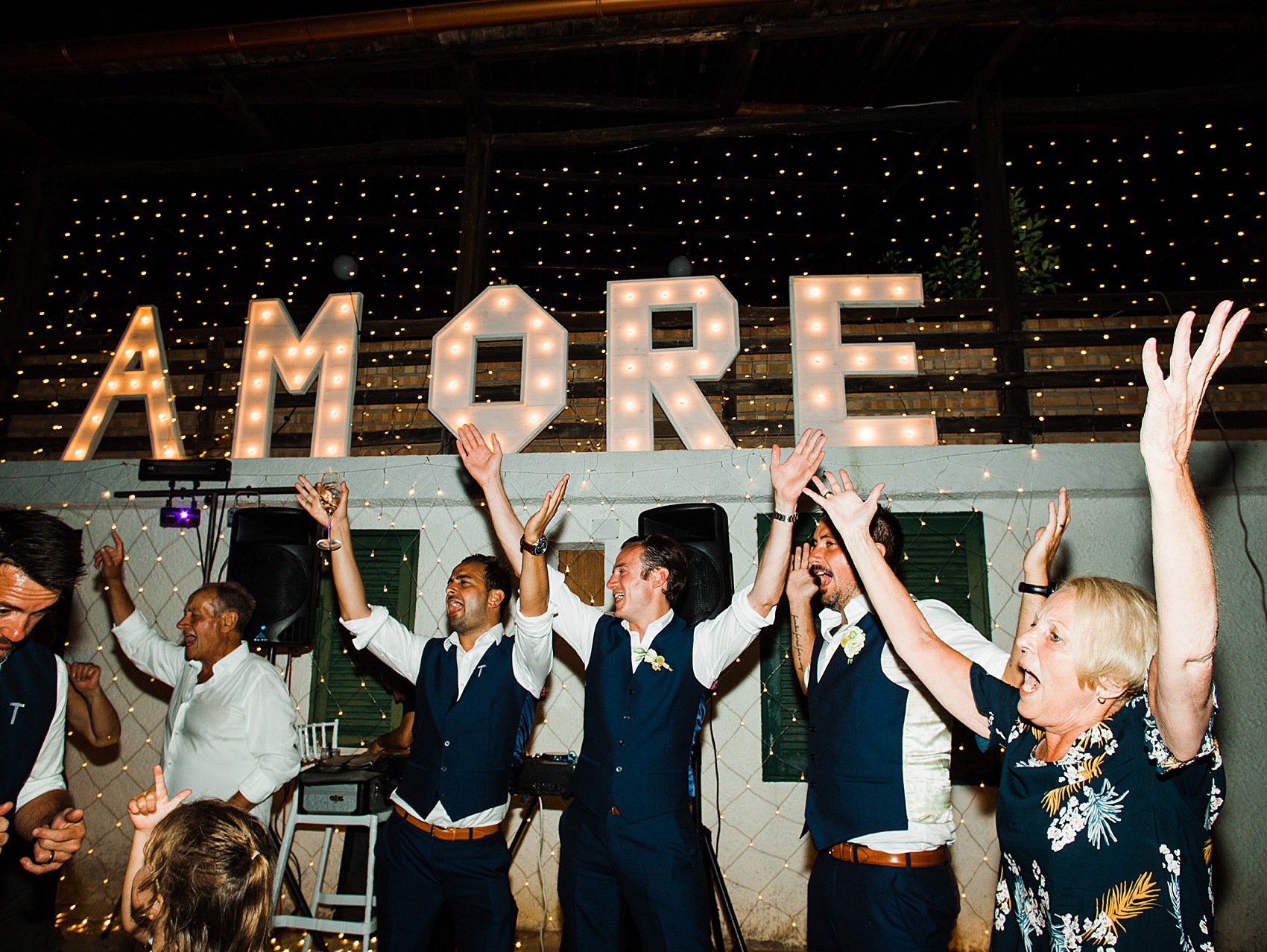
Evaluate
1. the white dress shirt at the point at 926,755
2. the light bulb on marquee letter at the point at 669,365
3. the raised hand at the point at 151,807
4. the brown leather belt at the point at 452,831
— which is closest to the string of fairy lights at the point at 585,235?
the light bulb on marquee letter at the point at 669,365

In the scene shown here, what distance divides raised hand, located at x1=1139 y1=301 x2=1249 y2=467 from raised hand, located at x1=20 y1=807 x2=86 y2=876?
2726 mm

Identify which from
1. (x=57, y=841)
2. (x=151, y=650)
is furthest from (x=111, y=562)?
(x=57, y=841)

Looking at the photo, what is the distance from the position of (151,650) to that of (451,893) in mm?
2259

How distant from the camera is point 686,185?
779 cm

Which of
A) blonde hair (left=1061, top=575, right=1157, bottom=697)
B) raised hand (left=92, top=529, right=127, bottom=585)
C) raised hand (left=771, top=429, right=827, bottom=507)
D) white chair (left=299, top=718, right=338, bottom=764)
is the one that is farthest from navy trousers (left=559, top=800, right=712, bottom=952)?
raised hand (left=92, top=529, right=127, bottom=585)

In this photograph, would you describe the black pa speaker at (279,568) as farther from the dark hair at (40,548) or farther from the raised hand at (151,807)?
the raised hand at (151,807)

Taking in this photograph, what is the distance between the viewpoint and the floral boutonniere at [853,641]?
8.54 ft

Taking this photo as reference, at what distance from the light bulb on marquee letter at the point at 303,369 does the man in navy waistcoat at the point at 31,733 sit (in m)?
2.64

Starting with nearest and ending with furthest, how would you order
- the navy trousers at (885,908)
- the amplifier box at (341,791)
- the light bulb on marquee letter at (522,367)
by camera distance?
1. the navy trousers at (885,908)
2. the amplifier box at (341,791)
3. the light bulb on marquee letter at (522,367)

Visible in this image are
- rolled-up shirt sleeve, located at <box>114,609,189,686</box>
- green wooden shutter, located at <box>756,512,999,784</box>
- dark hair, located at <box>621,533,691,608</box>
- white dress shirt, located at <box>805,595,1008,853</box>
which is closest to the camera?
white dress shirt, located at <box>805,595,1008,853</box>

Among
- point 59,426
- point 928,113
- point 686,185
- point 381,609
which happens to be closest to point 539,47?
point 686,185

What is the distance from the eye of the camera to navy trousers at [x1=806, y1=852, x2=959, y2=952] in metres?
2.25

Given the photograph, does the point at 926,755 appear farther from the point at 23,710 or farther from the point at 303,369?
the point at 303,369

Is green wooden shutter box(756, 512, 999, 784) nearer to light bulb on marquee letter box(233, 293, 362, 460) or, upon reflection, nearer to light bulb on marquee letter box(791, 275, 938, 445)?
light bulb on marquee letter box(791, 275, 938, 445)
